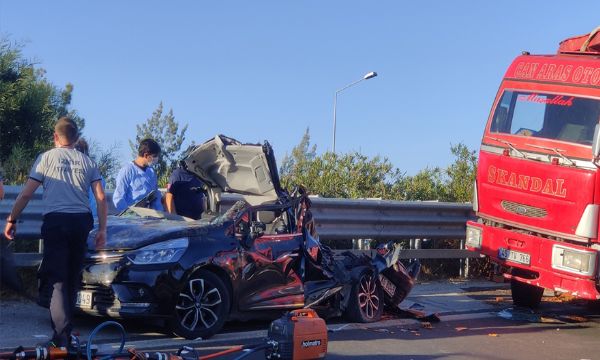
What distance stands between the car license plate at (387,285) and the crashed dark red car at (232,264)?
0.04 ft

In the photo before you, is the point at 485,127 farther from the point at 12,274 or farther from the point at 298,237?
the point at 12,274

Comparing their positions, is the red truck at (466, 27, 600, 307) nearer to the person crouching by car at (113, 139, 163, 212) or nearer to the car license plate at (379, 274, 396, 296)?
the car license plate at (379, 274, 396, 296)

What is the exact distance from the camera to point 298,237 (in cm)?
850

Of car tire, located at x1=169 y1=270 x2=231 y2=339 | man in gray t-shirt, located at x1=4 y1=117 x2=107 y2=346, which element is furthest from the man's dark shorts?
car tire, located at x1=169 y1=270 x2=231 y2=339

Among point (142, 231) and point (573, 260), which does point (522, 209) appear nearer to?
point (573, 260)

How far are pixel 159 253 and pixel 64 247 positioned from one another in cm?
120

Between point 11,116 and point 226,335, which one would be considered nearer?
point 226,335

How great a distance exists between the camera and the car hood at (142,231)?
7.41 metres

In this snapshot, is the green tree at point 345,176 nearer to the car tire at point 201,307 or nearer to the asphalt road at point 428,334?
the asphalt road at point 428,334

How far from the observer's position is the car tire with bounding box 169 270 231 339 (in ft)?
24.1

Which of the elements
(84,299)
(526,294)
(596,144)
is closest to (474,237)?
(526,294)

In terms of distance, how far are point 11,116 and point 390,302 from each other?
7639 mm

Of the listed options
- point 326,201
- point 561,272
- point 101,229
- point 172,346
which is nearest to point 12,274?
point 101,229

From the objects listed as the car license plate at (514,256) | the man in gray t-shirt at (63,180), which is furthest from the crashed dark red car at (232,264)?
the car license plate at (514,256)
